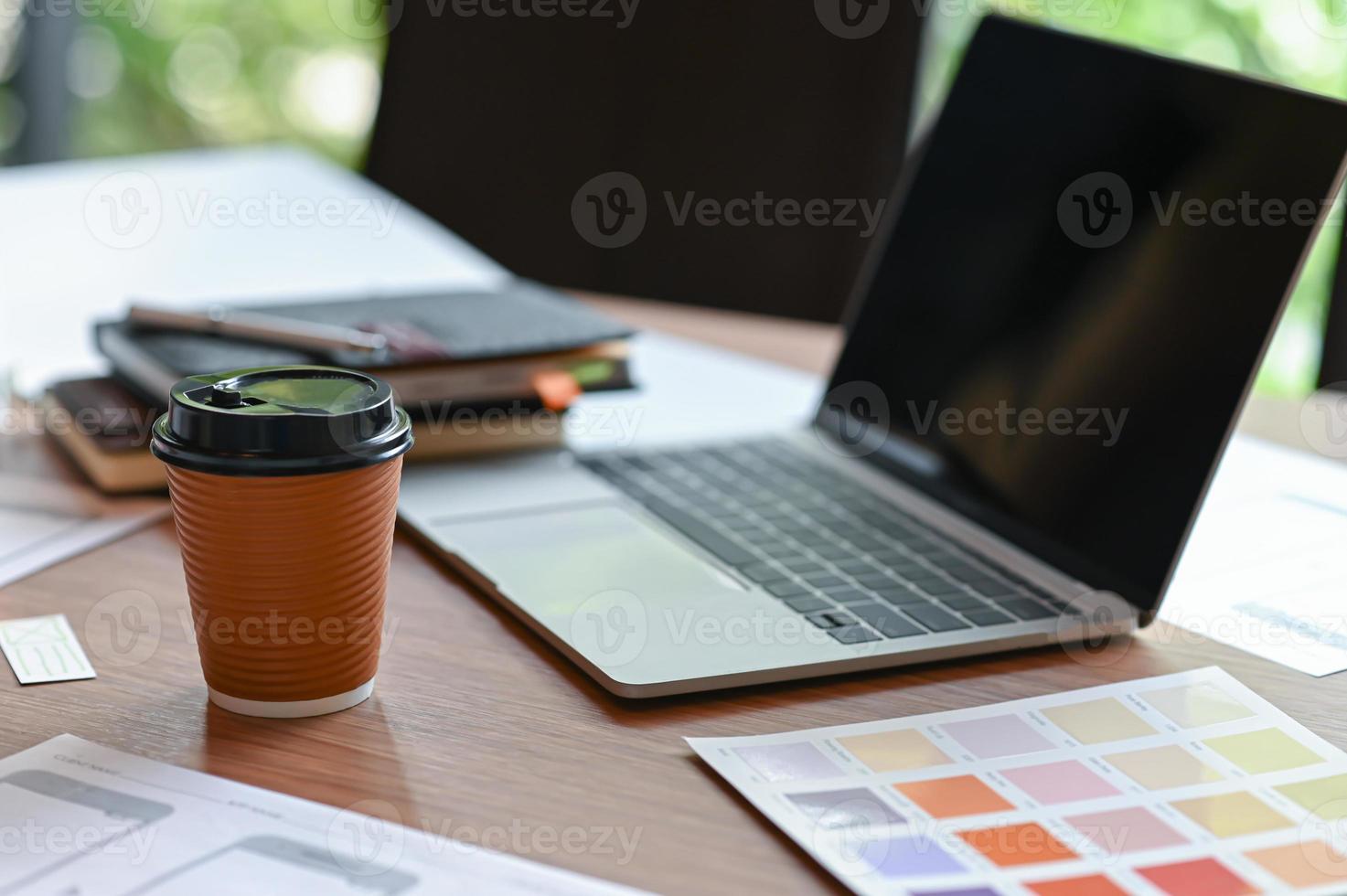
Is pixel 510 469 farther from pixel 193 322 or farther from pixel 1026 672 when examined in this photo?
pixel 1026 672

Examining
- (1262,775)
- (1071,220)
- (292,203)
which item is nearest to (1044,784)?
(1262,775)

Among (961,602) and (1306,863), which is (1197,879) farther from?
(961,602)

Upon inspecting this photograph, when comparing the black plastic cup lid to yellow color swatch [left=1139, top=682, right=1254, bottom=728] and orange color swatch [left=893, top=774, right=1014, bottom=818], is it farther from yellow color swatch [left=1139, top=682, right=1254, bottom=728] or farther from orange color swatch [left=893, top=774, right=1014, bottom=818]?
yellow color swatch [left=1139, top=682, right=1254, bottom=728]

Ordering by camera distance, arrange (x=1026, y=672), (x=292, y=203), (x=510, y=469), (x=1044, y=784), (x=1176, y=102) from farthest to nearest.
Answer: (x=292, y=203)
(x=510, y=469)
(x=1176, y=102)
(x=1026, y=672)
(x=1044, y=784)

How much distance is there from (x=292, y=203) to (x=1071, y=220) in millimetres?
1009

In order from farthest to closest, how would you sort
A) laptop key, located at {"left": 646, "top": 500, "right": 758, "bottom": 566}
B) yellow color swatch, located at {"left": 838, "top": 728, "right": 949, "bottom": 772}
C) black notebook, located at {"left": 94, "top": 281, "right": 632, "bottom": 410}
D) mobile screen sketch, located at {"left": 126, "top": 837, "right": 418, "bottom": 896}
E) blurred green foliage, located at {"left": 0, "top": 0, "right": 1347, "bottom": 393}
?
blurred green foliage, located at {"left": 0, "top": 0, "right": 1347, "bottom": 393} → black notebook, located at {"left": 94, "top": 281, "right": 632, "bottom": 410} → laptop key, located at {"left": 646, "top": 500, "right": 758, "bottom": 566} → yellow color swatch, located at {"left": 838, "top": 728, "right": 949, "bottom": 772} → mobile screen sketch, located at {"left": 126, "top": 837, "right": 418, "bottom": 896}

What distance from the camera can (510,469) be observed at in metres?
1.00

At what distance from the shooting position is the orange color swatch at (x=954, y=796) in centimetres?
57

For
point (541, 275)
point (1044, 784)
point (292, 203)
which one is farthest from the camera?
point (541, 275)

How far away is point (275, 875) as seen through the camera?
20.3 inches

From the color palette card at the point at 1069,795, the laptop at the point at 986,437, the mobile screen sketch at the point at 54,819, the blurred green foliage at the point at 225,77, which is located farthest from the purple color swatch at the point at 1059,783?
the blurred green foliage at the point at 225,77

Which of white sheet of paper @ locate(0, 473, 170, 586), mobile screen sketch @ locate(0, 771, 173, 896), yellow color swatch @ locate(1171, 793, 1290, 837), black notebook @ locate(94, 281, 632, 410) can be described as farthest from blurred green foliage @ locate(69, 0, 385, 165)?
yellow color swatch @ locate(1171, 793, 1290, 837)

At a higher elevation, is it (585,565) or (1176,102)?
(1176,102)

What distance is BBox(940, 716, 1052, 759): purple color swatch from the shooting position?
63 cm
